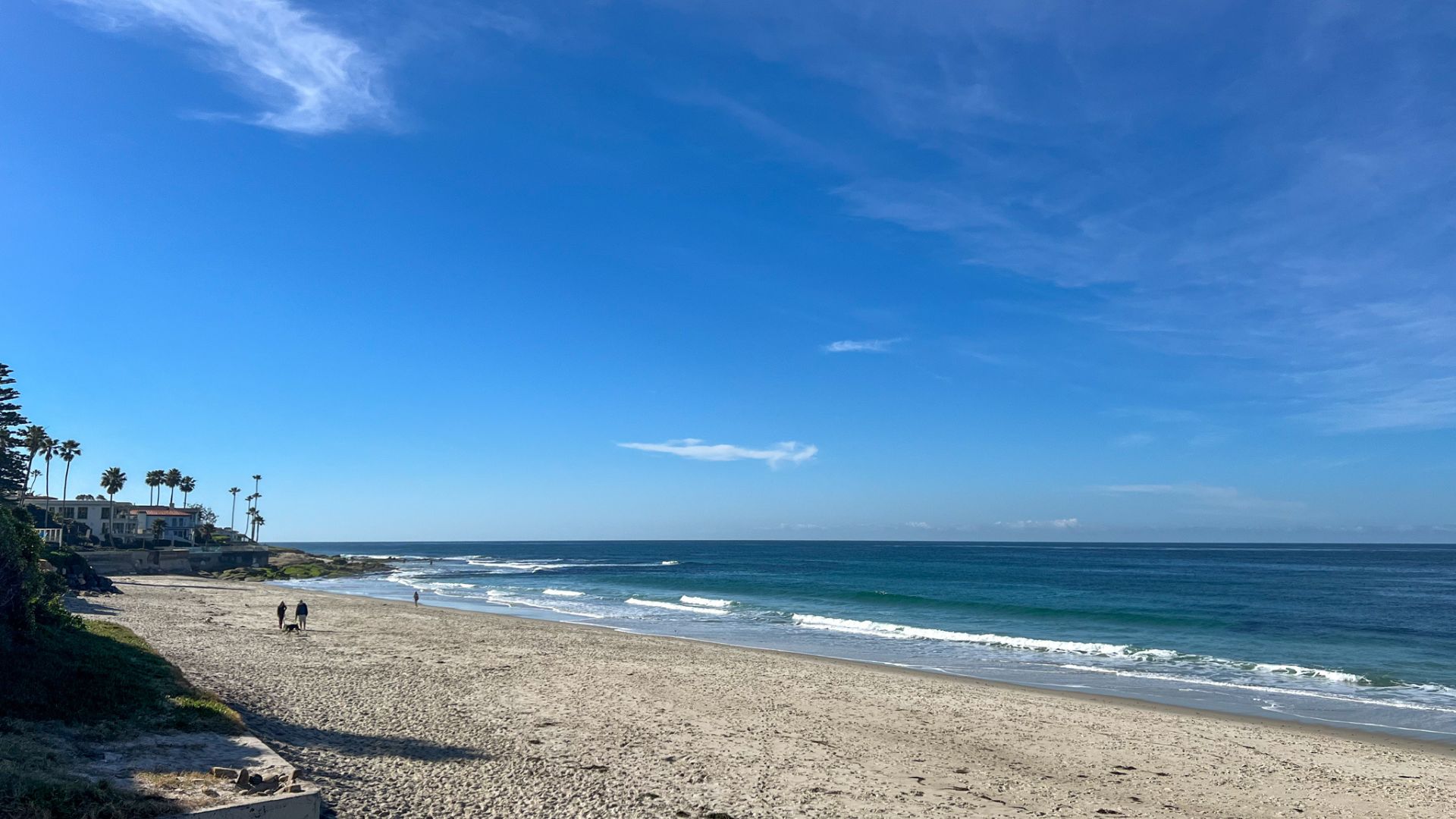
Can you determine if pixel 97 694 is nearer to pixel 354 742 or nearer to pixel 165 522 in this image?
pixel 354 742

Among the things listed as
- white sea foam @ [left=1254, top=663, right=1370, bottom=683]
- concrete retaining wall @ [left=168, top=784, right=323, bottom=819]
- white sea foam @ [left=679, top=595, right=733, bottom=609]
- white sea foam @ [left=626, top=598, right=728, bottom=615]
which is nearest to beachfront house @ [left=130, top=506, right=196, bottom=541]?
white sea foam @ [left=626, top=598, right=728, bottom=615]

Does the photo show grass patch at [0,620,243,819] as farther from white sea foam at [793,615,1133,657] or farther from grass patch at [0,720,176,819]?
white sea foam at [793,615,1133,657]

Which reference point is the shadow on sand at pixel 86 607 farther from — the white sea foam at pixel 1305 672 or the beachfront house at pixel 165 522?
the beachfront house at pixel 165 522

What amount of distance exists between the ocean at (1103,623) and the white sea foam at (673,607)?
245mm

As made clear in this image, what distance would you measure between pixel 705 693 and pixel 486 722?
6.16 meters

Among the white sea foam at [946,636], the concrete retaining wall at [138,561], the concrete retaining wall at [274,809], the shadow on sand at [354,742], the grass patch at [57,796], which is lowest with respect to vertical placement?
the white sea foam at [946,636]

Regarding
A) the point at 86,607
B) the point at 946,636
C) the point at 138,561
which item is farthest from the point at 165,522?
the point at 946,636

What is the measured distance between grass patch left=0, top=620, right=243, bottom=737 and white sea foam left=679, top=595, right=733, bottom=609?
35719 mm

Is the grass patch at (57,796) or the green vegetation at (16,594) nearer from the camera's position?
the grass patch at (57,796)

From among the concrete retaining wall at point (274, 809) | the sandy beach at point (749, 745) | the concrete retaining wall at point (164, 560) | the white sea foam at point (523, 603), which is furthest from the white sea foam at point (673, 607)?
the concrete retaining wall at point (164, 560)

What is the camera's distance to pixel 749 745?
46.5ft

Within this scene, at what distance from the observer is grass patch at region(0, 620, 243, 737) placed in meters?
10.6

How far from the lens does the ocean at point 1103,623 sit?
74.8ft

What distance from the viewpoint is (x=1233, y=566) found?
93.5 m
